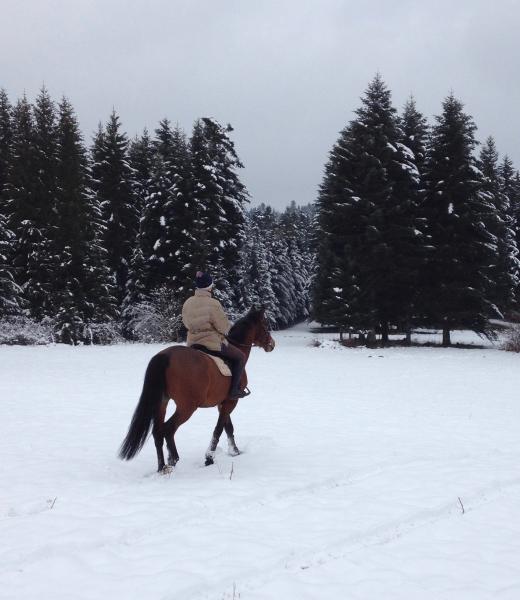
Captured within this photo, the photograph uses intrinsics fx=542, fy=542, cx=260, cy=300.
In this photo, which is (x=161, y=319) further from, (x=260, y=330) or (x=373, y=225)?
(x=260, y=330)

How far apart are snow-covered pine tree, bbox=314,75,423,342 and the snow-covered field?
16701 millimetres

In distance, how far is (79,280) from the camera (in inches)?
1255

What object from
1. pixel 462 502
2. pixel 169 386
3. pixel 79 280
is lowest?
pixel 462 502

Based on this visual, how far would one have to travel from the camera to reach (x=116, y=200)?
40.1m

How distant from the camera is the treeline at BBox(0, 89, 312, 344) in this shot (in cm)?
3122

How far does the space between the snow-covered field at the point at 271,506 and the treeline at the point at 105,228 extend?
56.6 feet

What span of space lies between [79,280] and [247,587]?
97.1ft

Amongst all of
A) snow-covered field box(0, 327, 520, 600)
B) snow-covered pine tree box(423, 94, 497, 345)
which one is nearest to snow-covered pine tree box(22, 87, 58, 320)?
snow-covered field box(0, 327, 520, 600)

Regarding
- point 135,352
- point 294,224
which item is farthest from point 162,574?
point 294,224

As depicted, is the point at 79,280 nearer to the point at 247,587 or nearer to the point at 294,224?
the point at 247,587

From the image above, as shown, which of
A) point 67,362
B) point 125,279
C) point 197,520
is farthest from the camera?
point 125,279

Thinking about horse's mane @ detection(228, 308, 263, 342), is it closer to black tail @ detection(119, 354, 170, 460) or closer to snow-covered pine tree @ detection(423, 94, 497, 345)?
black tail @ detection(119, 354, 170, 460)

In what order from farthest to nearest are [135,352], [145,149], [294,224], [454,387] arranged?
1. [294,224]
2. [145,149]
3. [135,352]
4. [454,387]

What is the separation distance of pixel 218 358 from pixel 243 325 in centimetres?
98
